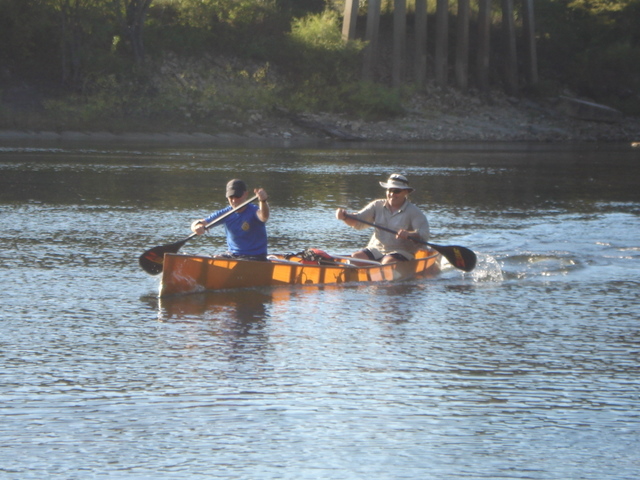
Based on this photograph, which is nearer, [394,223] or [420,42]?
[394,223]

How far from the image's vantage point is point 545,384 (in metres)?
8.26

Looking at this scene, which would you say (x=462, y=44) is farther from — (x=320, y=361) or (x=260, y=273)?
(x=320, y=361)

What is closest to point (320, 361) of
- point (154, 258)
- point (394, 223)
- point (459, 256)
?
point (154, 258)

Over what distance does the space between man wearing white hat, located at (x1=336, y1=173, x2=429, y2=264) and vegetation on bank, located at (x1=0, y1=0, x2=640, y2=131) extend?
1300 inches

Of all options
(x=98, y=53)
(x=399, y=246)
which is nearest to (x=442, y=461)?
(x=399, y=246)

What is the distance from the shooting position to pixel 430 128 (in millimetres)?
54656

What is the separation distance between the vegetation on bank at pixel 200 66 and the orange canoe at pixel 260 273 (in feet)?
111

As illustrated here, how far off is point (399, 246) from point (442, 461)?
7.47 metres

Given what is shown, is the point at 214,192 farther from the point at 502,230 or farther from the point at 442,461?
the point at 442,461

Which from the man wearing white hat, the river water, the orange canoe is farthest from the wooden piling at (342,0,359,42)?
the orange canoe

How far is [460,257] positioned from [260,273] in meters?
2.82

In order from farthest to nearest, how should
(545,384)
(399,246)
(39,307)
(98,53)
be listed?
1. (98,53)
2. (399,246)
3. (39,307)
4. (545,384)

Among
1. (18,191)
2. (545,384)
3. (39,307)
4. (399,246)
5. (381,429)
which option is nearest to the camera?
(381,429)

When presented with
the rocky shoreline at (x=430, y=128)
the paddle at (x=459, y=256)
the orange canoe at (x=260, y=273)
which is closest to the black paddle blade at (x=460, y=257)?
the paddle at (x=459, y=256)
